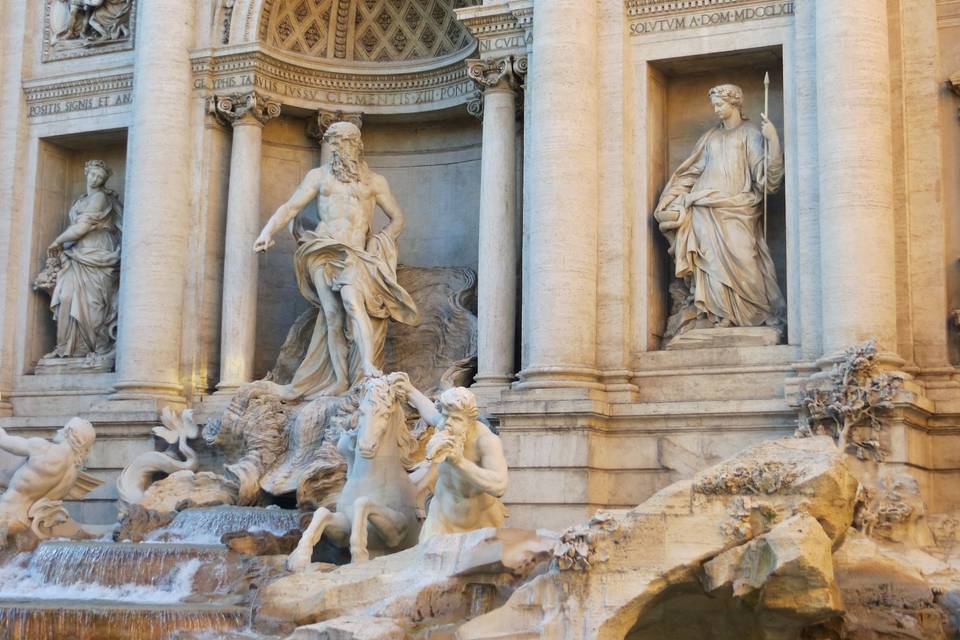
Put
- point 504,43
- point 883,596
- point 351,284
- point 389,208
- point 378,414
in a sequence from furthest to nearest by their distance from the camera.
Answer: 1. point 389,208
2. point 351,284
3. point 504,43
4. point 378,414
5. point 883,596

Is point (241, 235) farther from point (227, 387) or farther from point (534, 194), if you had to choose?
point (534, 194)

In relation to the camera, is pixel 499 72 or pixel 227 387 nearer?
pixel 499 72

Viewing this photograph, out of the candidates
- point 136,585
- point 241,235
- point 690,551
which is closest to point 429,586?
point 690,551

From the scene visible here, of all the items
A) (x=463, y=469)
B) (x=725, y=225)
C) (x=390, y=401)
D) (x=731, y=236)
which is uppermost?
(x=725, y=225)

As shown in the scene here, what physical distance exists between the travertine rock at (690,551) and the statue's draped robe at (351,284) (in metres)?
7.49

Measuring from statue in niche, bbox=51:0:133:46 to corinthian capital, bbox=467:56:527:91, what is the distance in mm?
5763

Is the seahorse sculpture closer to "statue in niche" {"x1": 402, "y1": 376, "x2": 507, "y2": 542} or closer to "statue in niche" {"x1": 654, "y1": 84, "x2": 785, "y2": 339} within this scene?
"statue in niche" {"x1": 402, "y1": 376, "x2": 507, "y2": 542}

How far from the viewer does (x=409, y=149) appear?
70.2 ft

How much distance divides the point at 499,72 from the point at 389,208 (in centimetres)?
233

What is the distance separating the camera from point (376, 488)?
14477mm

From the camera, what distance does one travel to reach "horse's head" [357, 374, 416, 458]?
14.3 metres

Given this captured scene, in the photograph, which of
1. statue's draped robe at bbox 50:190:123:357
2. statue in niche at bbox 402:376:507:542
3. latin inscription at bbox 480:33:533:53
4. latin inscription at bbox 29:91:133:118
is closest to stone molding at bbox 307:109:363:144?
latin inscription at bbox 29:91:133:118

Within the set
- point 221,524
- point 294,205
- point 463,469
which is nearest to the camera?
point 463,469

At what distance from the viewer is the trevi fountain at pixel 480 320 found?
12031 mm
